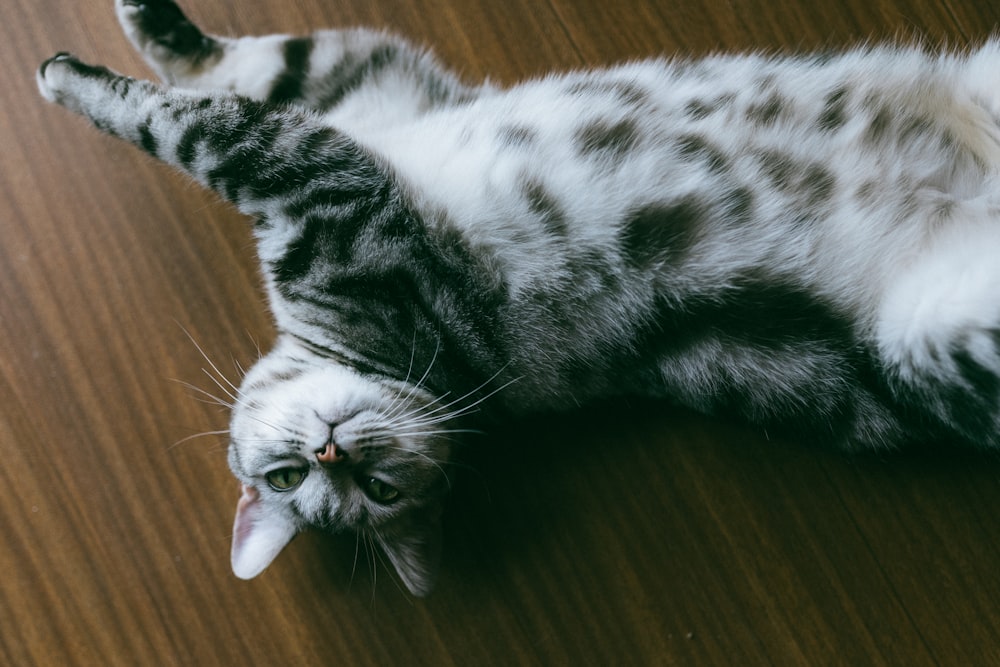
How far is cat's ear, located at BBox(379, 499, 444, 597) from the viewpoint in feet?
3.47

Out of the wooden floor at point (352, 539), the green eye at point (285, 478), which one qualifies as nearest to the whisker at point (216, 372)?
the wooden floor at point (352, 539)

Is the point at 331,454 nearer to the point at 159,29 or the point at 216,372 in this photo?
the point at 216,372

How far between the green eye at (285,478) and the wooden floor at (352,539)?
165 millimetres

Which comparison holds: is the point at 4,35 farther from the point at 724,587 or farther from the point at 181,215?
the point at 724,587

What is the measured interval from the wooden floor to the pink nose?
0.25 m

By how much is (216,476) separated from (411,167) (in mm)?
625

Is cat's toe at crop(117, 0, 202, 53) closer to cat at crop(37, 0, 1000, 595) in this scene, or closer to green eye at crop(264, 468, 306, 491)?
cat at crop(37, 0, 1000, 595)

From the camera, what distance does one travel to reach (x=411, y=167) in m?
0.99

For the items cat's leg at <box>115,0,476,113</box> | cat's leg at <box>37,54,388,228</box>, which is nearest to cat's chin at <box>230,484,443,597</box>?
cat's leg at <box>37,54,388,228</box>

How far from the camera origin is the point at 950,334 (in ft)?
2.94

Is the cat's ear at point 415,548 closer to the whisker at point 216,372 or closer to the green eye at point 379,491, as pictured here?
the green eye at point 379,491

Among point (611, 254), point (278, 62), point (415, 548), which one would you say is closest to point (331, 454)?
point (415, 548)

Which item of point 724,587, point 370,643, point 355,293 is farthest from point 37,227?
point 724,587

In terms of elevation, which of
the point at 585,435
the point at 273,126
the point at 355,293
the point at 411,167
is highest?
the point at 273,126
